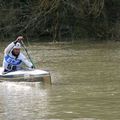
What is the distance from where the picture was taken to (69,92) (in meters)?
15.0

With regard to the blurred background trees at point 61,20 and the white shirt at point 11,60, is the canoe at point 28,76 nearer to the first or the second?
the white shirt at point 11,60

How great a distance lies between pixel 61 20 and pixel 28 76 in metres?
20.0

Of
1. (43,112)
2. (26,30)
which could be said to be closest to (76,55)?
(26,30)

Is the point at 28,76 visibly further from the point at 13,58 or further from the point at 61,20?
the point at 61,20

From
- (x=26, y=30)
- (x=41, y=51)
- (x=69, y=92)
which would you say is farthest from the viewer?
(x=26, y=30)

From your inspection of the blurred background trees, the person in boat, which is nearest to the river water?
the person in boat

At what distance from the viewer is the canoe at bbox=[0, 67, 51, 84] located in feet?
56.5

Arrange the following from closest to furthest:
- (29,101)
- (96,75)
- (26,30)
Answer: (29,101), (96,75), (26,30)

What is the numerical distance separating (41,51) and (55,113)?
1806 centimetres

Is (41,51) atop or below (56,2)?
Answer: below

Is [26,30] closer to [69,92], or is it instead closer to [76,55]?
[76,55]

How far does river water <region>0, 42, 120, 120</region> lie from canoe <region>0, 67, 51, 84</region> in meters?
0.18

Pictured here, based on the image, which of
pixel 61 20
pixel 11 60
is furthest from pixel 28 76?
pixel 61 20

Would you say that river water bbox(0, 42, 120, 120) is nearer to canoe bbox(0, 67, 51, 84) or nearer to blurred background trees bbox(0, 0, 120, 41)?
canoe bbox(0, 67, 51, 84)
